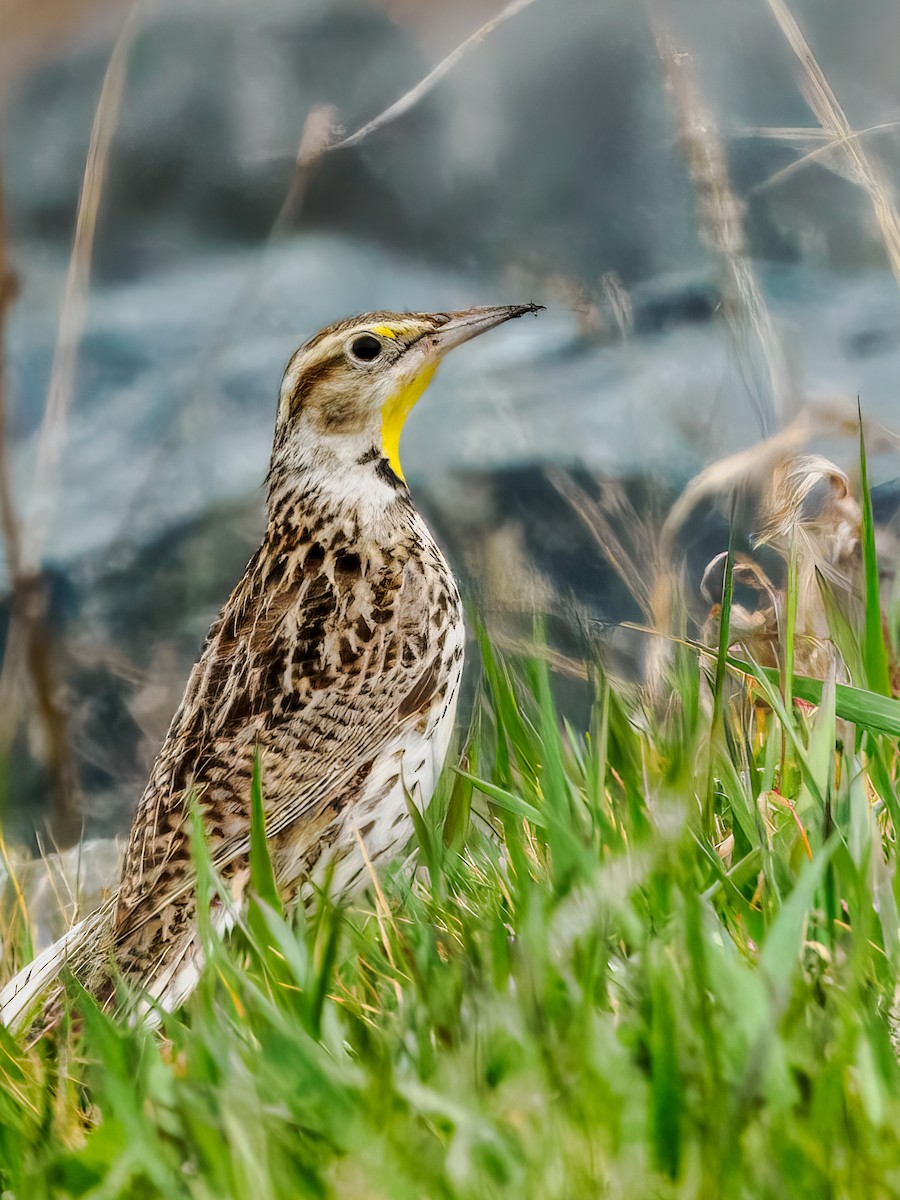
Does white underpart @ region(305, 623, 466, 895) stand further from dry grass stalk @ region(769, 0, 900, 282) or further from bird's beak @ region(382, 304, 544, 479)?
dry grass stalk @ region(769, 0, 900, 282)

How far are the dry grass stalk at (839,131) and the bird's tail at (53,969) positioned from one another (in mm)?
1502

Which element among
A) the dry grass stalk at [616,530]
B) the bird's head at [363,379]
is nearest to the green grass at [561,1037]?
the dry grass stalk at [616,530]

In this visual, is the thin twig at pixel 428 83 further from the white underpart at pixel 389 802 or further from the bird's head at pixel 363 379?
the white underpart at pixel 389 802

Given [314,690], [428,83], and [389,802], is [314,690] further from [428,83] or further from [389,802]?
[428,83]

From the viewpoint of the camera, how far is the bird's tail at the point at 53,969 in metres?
1.19

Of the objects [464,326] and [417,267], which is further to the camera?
[417,267]

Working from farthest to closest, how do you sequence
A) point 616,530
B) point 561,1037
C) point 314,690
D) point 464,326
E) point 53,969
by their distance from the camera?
point 616,530, point 464,326, point 314,690, point 53,969, point 561,1037

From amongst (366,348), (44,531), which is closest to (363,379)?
(366,348)

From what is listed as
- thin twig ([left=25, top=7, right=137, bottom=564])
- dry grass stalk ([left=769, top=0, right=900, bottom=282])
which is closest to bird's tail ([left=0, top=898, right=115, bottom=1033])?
thin twig ([left=25, top=7, right=137, bottom=564])

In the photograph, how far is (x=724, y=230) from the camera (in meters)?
1.75

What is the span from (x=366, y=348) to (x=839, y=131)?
32.1 inches

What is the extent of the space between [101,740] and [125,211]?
0.83 metres

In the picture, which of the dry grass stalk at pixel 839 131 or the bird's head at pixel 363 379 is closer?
the bird's head at pixel 363 379

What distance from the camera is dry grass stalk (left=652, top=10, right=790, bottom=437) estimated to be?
5.66 feet
